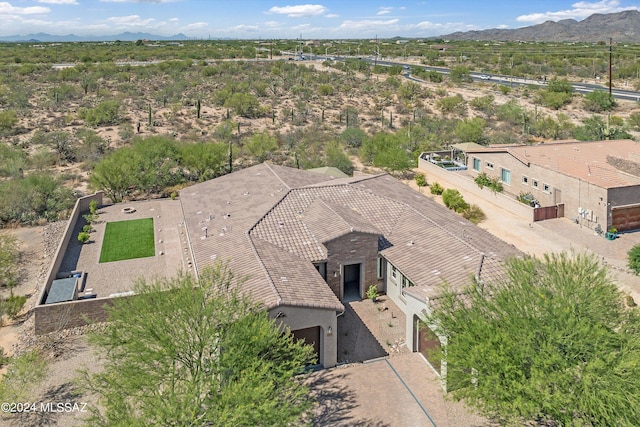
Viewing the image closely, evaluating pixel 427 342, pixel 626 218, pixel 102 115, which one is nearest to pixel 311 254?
pixel 427 342

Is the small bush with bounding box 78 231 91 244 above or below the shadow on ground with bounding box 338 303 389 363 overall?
above

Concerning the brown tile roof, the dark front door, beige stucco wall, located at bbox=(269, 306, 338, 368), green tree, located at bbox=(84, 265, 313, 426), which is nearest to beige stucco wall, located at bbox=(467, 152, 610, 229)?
the brown tile roof

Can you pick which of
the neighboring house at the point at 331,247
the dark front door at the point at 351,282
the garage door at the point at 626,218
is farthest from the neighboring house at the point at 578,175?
the dark front door at the point at 351,282

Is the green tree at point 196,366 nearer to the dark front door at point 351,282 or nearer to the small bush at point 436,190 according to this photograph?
the dark front door at point 351,282

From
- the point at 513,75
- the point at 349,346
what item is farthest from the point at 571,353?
the point at 513,75

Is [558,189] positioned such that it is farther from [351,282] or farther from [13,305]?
[13,305]

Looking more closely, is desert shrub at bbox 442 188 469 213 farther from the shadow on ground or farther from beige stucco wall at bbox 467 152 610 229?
the shadow on ground
